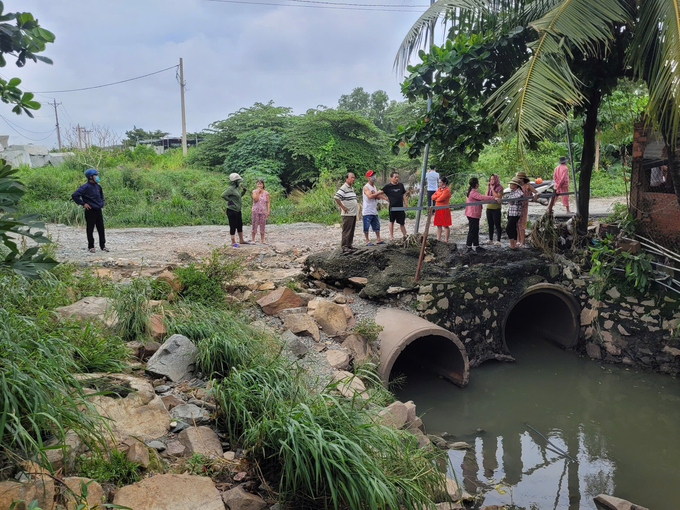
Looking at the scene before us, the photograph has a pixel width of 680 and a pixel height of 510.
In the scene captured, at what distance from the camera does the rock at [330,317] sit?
7.01 metres

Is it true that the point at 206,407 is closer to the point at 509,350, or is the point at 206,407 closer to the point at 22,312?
the point at 22,312

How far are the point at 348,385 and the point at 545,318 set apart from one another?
6007mm

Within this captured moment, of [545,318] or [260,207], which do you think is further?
[260,207]

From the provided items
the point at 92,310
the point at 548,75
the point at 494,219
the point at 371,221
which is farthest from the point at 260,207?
the point at 548,75

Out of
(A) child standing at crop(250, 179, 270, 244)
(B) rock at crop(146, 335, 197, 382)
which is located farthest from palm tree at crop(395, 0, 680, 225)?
(A) child standing at crop(250, 179, 270, 244)

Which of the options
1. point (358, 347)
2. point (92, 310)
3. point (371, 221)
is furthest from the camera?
point (371, 221)

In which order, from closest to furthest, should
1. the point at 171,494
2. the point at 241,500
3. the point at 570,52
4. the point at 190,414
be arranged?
the point at 171,494
the point at 241,500
the point at 190,414
the point at 570,52

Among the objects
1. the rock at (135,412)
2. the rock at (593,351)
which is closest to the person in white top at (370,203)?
the rock at (593,351)

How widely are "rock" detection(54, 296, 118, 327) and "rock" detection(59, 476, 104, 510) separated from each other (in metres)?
2.35

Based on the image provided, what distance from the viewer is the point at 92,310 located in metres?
5.54

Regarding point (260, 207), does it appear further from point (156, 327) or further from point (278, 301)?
point (156, 327)

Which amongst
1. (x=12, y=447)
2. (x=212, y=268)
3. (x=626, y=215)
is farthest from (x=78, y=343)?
(x=626, y=215)

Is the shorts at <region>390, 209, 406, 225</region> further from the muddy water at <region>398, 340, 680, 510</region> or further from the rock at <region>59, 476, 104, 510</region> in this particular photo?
the rock at <region>59, 476, 104, 510</region>

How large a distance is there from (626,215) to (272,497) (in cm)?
755
